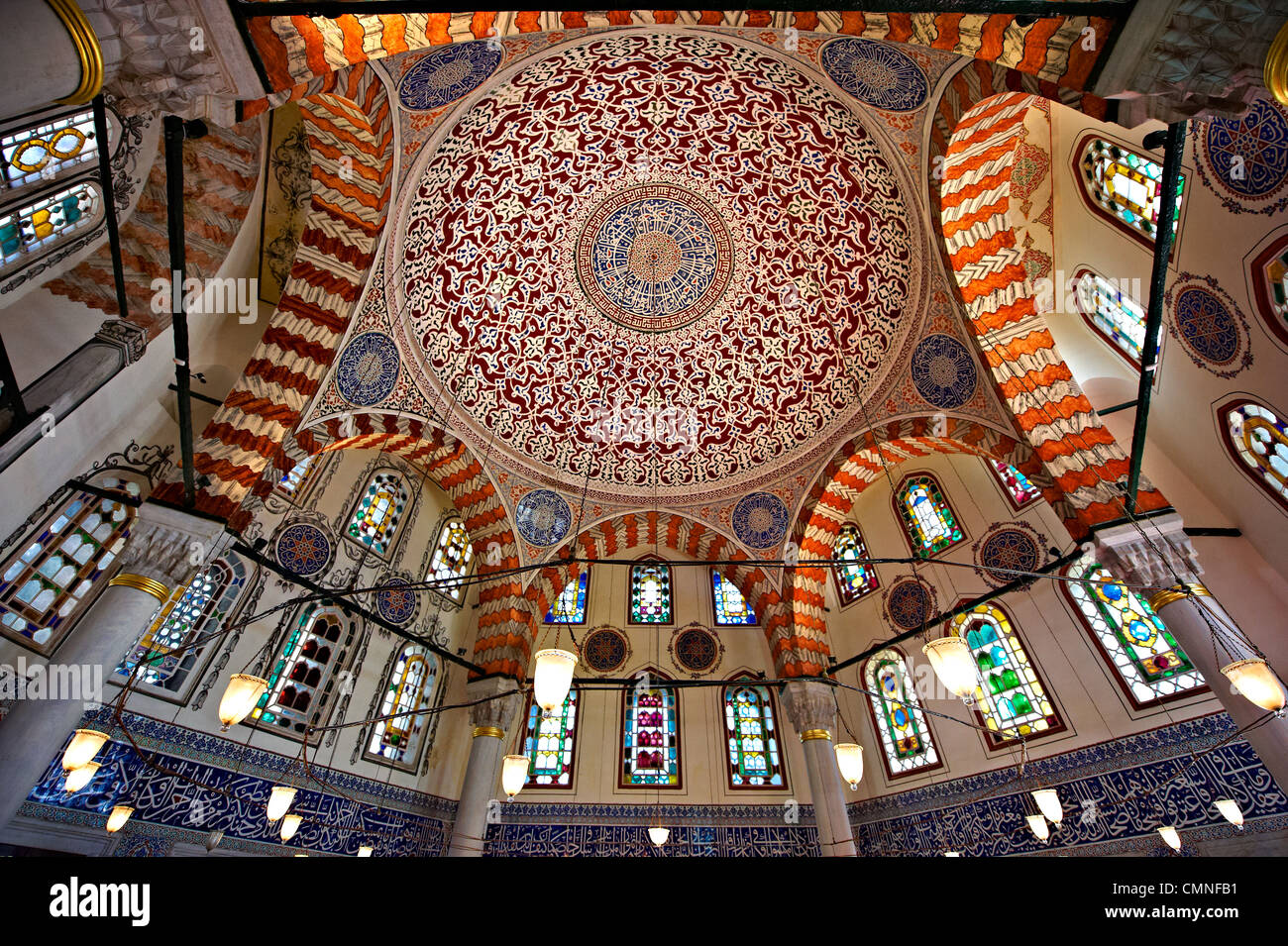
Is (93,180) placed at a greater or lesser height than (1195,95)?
greater

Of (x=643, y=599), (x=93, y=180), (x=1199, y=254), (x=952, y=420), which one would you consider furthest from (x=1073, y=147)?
(x=93, y=180)

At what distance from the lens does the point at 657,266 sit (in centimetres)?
855

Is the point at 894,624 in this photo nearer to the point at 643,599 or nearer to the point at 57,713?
the point at 643,599

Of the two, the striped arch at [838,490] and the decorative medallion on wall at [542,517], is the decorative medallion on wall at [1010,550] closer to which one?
the striped arch at [838,490]

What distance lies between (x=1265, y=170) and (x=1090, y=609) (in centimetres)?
458

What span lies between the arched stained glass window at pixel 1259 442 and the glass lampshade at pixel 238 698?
7.97 meters

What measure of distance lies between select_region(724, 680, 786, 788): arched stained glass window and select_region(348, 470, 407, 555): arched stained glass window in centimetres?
566

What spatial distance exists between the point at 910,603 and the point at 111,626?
28.9 feet

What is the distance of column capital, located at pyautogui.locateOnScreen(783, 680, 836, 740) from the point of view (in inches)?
311

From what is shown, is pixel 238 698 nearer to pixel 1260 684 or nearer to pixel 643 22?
pixel 643 22

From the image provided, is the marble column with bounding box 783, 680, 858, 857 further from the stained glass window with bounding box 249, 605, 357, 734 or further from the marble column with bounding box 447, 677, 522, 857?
the stained glass window with bounding box 249, 605, 357, 734

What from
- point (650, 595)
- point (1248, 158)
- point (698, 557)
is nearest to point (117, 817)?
point (650, 595)

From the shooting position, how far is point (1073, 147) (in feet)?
20.0

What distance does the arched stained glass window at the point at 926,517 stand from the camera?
8.54m
